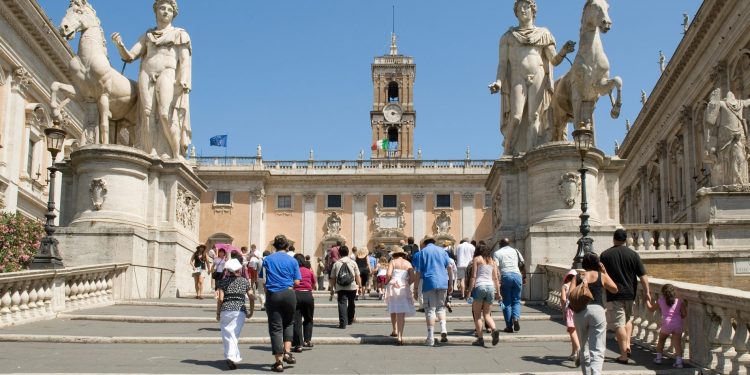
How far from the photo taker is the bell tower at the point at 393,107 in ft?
271

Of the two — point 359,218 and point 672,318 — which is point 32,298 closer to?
point 672,318

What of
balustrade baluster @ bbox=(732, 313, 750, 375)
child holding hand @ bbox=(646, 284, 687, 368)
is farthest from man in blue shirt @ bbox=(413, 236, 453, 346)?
balustrade baluster @ bbox=(732, 313, 750, 375)

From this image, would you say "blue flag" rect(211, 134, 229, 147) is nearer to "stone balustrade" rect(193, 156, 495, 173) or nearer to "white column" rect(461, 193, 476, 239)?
"stone balustrade" rect(193, 156, 495, 173)

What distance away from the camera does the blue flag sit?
68562 millimetres

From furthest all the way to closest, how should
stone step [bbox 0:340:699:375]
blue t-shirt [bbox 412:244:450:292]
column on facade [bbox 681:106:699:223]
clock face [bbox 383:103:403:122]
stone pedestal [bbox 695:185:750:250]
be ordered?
clock face [bbox 383:103:403:122]
column on facade [bbox 681:106:699:223]
stone pedestal [bbox 695:185:750:250]
blue t-shirt [bbox 412:244:450:292]
stone step [bbox 0:340:699:375]

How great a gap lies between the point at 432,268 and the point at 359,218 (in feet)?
179

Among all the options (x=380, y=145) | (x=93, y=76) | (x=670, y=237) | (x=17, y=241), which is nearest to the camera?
(x=670, y=237)

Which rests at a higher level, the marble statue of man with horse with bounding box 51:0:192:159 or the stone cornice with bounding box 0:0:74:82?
the stone cornice with bounding box 0:0:74:82

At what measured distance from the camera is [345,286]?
46.9 ft

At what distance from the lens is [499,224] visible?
20.3 m

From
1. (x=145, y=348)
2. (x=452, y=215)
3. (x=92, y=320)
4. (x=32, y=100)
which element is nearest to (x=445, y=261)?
(x=145, y=348)

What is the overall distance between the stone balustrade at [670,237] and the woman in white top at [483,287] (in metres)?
6.24

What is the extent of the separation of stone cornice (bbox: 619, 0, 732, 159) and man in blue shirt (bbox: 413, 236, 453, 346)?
2853cm

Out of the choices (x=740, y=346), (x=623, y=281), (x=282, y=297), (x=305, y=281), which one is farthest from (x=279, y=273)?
(x=740, y=346)
